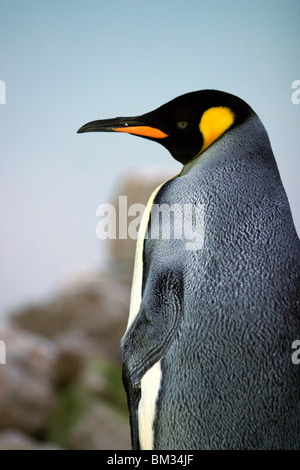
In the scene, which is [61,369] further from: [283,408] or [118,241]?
[283,408]

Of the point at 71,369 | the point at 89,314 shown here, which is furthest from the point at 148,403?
the point at 89,314

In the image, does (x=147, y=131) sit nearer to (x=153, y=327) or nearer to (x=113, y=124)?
(x=113, y=124)

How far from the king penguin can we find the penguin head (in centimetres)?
4

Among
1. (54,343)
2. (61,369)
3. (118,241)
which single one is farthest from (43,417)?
(118,241)

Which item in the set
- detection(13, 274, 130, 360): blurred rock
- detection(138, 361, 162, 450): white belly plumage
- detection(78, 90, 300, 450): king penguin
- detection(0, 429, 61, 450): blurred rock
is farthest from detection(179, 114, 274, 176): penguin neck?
detection(13, 274, 130, 360): blurred rock

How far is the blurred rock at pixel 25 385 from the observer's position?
226 centimetres

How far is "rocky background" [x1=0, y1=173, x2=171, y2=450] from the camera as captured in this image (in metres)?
2.18

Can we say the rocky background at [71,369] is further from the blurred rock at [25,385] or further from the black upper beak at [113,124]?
the black upper beak at [113,124]

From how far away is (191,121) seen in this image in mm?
704

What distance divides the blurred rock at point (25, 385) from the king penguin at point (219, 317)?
5.78 ft

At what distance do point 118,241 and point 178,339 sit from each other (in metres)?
A: 3.06

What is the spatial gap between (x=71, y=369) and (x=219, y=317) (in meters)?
2.16

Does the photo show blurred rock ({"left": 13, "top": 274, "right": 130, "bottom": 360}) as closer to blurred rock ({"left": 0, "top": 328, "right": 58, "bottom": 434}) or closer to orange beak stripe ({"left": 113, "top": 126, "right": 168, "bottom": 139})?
blurred rock ({"left": 0, "top": 328, "right": 58, "bottom": 434})

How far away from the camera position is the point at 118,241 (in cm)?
367
